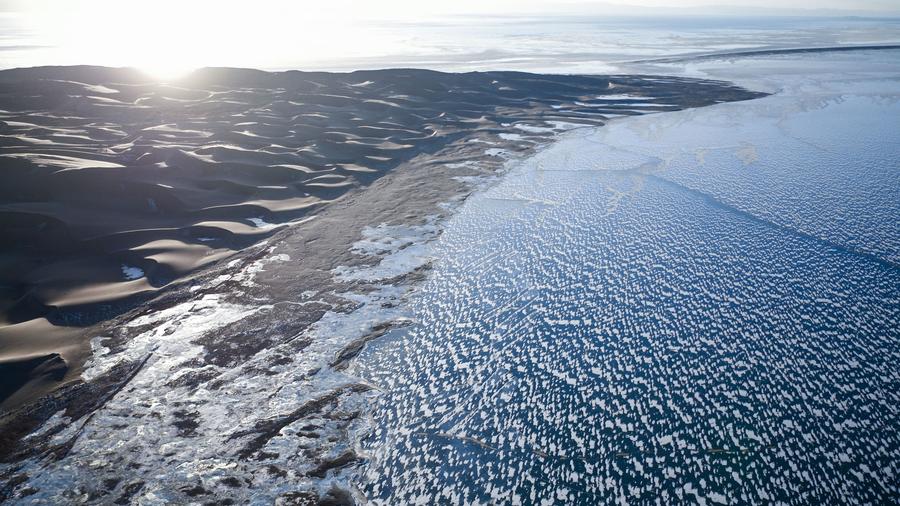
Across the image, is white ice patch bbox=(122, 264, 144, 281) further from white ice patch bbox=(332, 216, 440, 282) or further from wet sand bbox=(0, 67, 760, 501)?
white ice patch bbox=(332, 216, 440, 282)

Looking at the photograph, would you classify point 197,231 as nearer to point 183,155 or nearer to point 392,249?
point 392,249

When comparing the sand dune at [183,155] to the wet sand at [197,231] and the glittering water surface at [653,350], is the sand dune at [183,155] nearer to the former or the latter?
the wet sand at [197,231]

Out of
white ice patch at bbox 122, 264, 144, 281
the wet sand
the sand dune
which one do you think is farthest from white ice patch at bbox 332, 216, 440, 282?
white ice patch at bbox 122, 264, 144, 281

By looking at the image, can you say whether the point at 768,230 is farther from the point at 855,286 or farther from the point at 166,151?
the point at 166,151

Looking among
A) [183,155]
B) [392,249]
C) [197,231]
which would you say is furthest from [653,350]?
[183,155]

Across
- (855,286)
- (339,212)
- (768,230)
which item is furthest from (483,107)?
(855,286)

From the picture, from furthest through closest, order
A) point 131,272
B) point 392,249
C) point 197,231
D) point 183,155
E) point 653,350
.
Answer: point 183,155, point 197,231, point 392,249, point 131,272, point 653,350
